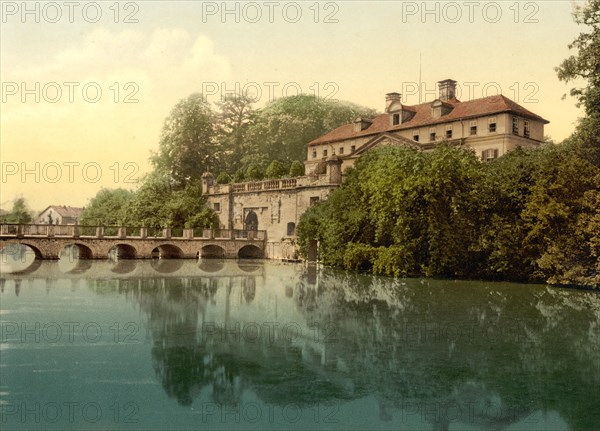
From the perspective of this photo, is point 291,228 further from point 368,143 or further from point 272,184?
point 368,143

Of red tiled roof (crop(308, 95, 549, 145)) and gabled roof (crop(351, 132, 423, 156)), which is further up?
red tiled roof (crop(308, 95, 549, 145))

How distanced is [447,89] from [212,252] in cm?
2341

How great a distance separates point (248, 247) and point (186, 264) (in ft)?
30.7

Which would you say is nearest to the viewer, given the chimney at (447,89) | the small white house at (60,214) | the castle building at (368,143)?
the castle building at (368,143)

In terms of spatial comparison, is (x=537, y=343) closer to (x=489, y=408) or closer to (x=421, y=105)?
(x=489, y=408)

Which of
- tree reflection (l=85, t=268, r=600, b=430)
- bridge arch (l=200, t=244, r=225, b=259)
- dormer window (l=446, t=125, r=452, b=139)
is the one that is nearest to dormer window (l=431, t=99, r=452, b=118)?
dormer window (l=446, t=125, r=452, b=139)

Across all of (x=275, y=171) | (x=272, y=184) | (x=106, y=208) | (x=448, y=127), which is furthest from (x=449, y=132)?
(x=106, y=208)

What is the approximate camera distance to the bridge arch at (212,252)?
4766 cm

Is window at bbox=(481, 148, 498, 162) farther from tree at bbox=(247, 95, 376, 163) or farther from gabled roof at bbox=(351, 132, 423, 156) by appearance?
tree at bbox=(247, 95, 376, 163)

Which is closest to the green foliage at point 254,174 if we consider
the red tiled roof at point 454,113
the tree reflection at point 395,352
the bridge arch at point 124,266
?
the red tiled roof at point 454,113

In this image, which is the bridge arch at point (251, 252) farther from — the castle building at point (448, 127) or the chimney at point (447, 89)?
the chimney at point (447, 89)

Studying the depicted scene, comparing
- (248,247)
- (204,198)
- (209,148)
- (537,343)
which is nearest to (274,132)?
(209,148)

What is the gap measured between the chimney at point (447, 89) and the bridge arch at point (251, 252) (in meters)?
19.5

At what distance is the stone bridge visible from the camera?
1538 inches
